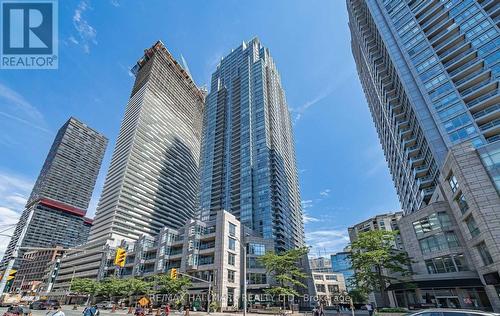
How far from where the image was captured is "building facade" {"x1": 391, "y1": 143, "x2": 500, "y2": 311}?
28016 mm

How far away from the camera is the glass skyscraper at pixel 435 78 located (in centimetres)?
4662

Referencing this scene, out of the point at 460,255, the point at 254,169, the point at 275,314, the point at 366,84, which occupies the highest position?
the point at 366,84

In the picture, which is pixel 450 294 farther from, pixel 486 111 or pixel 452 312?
pixel 486 111

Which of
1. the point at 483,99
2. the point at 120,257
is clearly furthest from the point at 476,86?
the point at 120,257

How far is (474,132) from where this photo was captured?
4472cm

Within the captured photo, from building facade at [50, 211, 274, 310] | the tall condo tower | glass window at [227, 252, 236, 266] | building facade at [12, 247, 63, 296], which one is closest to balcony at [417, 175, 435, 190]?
building facade at [50, 211, 274, 310]

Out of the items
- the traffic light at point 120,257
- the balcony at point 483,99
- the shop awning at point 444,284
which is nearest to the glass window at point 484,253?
the shop awning at point 444,284

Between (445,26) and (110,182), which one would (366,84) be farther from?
(110,182)

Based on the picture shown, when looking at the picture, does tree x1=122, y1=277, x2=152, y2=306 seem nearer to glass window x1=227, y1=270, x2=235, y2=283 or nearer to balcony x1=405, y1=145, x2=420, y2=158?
glass window x1=227, y1=270, x2=235, y2=283

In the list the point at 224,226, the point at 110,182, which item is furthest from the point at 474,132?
the point at 110,182

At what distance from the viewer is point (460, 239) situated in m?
34.3

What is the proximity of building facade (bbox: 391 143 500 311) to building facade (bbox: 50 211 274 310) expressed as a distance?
29.3m

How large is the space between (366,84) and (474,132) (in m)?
62.9

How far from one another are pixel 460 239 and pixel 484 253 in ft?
16.3
